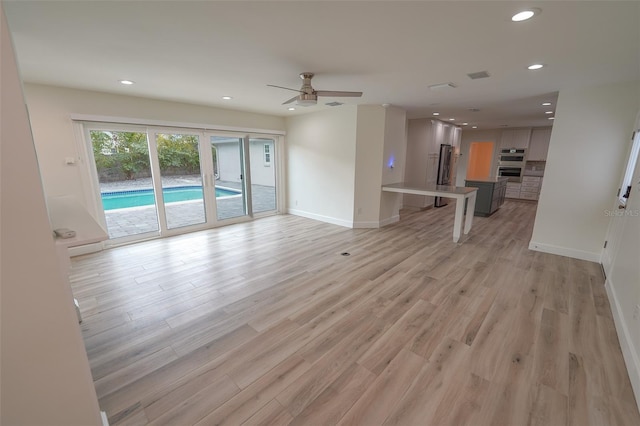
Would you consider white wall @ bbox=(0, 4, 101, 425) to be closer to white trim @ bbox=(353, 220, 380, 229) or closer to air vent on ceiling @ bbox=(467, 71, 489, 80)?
air vent on ceiling @ bbox=(467, 71, 489, 80)

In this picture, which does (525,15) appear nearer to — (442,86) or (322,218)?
(442,86)

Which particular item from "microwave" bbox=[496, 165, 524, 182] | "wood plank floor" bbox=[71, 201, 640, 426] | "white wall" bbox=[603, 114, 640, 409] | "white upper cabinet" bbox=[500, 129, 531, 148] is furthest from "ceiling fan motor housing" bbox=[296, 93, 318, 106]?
"white upper cabinet" bbox=[500, 129, 531, 148]

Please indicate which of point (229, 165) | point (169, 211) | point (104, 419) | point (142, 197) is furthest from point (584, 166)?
point (142, 197)

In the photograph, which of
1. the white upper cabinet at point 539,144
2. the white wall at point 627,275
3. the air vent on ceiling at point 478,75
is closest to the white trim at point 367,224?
the air vent on ceiling at point 478,75

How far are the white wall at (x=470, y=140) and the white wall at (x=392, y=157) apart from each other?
5.87m

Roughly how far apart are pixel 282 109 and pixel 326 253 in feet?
10.9

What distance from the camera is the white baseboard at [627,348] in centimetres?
178

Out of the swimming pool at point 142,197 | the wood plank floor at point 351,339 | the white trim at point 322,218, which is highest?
the swimming pool at point 142,197

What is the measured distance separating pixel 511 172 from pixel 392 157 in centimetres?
623

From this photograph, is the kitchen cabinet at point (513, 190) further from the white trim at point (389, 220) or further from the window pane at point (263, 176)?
the window pane at point (263, 176)

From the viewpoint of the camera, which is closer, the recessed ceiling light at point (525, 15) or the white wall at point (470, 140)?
the recessed ceiling light at point (525, 15)

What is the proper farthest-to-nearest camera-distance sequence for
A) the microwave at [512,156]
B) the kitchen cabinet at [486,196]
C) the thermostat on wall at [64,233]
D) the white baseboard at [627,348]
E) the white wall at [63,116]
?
the microwave at [512,156]
the kitchen cabinet at [486,196]
the white wall at [63,116]
the white baseboard at [627,348]
the thermostat on wall at [64,233]

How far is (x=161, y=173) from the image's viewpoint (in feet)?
16.0

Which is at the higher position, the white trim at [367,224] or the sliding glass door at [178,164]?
the sliding glass door at [178,164]
